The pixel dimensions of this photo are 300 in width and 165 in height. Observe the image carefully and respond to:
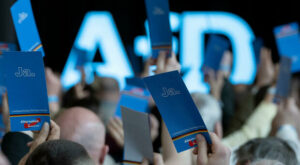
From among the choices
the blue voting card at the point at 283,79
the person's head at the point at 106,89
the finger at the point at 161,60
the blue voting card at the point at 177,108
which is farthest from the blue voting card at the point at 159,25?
the person's head at the point at 106,89

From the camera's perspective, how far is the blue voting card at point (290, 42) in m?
3.54

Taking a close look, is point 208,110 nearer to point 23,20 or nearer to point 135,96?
point 135,96

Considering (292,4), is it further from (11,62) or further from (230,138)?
(11,62)

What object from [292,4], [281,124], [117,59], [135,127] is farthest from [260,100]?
[292,4]

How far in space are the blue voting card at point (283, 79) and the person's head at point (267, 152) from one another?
2.99 ft

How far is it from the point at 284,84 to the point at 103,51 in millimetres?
4111

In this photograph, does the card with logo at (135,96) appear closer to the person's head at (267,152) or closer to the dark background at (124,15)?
the person's head at (267,152)

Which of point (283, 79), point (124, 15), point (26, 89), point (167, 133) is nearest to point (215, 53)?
point (283, 79)

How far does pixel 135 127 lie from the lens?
1.65 meters

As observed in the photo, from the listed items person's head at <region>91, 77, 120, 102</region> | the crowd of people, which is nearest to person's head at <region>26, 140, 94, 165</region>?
the crowd of people

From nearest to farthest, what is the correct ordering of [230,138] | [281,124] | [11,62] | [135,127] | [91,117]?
[11,62]
[135,127]
[91,117]
[281,124]
[230,138]

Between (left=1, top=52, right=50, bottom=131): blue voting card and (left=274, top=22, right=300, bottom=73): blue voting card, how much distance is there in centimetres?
242

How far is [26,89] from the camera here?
153cm

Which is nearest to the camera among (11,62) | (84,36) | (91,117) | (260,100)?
(11,62)
